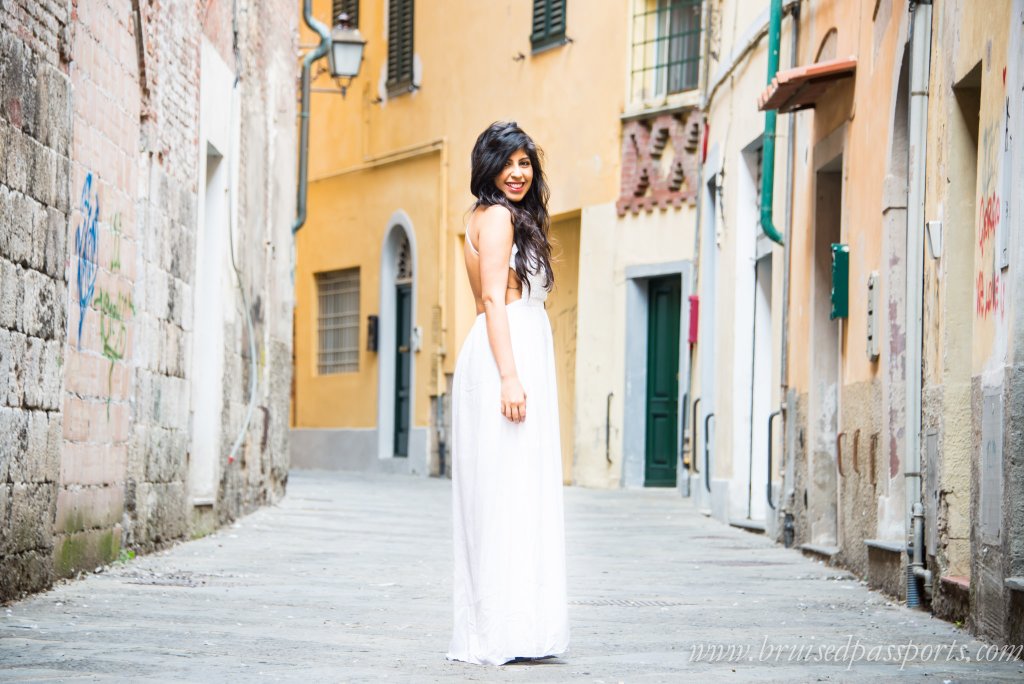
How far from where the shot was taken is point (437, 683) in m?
5.25

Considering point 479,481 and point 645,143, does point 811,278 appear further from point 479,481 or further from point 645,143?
point 645,143

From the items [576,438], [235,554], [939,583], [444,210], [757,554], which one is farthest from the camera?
[444,210]

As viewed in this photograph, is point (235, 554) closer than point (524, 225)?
No

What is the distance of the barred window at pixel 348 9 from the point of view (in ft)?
84.5

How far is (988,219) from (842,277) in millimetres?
3542

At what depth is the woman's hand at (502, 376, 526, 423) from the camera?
18.8 feet

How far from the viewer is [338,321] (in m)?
26.1

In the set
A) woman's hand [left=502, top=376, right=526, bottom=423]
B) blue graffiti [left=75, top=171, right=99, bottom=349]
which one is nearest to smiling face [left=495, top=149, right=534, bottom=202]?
woman's hand [left=502, top=376, right=526, bottom=423]

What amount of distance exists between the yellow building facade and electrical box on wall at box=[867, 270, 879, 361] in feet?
29.5

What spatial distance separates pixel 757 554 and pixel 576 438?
30.8ft

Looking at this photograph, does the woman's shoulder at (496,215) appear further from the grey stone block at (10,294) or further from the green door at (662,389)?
the green door at (662,389)

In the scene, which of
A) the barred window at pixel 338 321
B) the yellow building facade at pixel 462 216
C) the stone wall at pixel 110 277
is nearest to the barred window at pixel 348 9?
the yellow building facade at pixel 462 216

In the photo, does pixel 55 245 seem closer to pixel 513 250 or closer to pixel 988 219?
pixel 513 250

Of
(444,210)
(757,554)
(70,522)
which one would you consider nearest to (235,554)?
(70,522)
